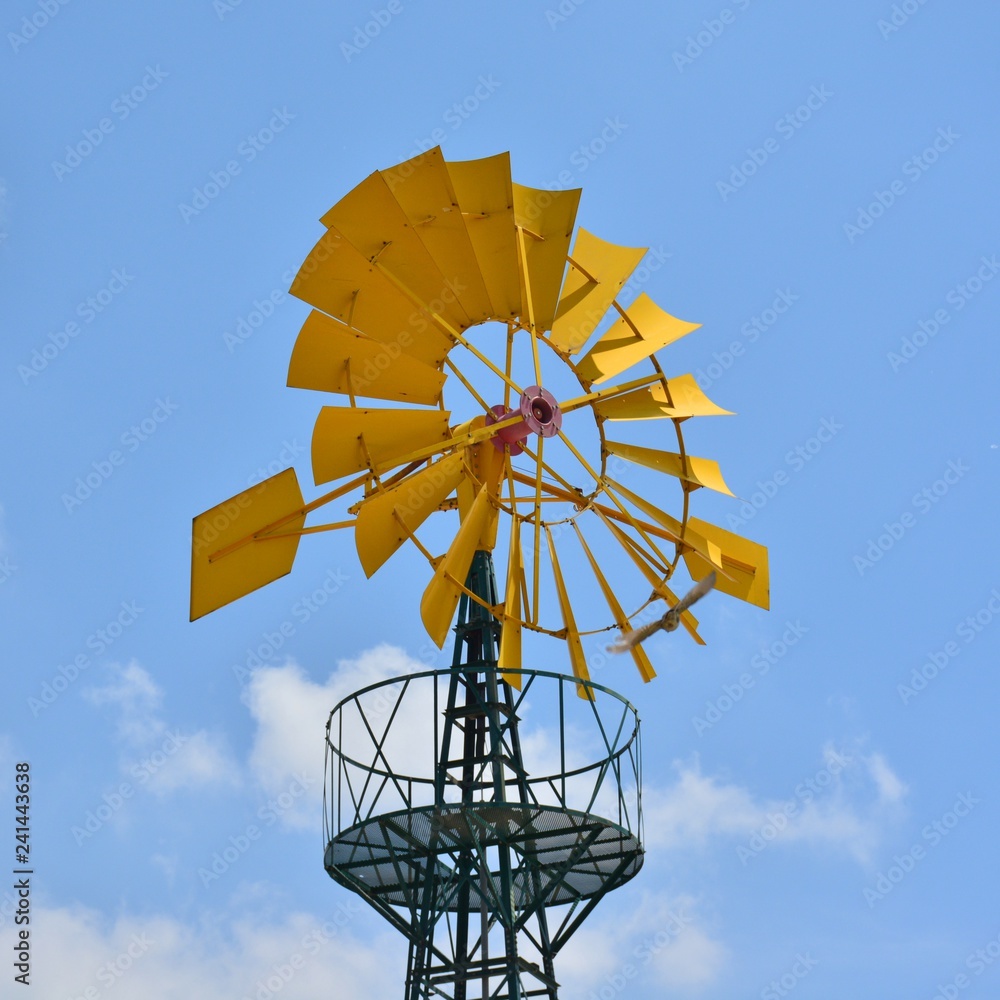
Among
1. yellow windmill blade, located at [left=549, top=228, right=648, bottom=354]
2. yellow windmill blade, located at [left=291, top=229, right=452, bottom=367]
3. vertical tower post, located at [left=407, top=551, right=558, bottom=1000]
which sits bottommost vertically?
vertical tower post, located at [left=407, top=551, right=558, bottom=1000]

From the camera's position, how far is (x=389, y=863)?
1573 centimetres

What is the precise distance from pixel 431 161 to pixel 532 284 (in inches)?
68.4

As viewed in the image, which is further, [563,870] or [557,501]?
[557,501]

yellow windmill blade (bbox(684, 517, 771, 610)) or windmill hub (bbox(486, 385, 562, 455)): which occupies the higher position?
windmill hub (bbox(486, 385, 562, 455))

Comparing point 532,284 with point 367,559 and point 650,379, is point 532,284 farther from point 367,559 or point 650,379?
point 367,559

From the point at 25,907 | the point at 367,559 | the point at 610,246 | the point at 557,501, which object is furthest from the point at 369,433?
the point at 25,907

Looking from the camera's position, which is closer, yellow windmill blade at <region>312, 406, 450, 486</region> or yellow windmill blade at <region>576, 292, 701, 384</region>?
yellow windmill blade at <region>312, 406, 450, 486</region>

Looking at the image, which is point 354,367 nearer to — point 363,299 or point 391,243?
point 363,299

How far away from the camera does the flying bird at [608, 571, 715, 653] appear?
15805 mm

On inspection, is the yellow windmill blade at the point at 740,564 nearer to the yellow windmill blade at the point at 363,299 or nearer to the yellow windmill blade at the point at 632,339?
the yellow windmill blade at the point at 632,339

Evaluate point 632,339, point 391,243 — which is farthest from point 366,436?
point 632,339

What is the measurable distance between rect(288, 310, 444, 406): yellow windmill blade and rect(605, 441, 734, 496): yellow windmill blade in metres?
2.16

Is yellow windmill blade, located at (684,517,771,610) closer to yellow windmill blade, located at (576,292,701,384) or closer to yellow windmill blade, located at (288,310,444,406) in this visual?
yellow windmill blade, located at (576,292,701,384)

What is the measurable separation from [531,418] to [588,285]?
2.03 m
